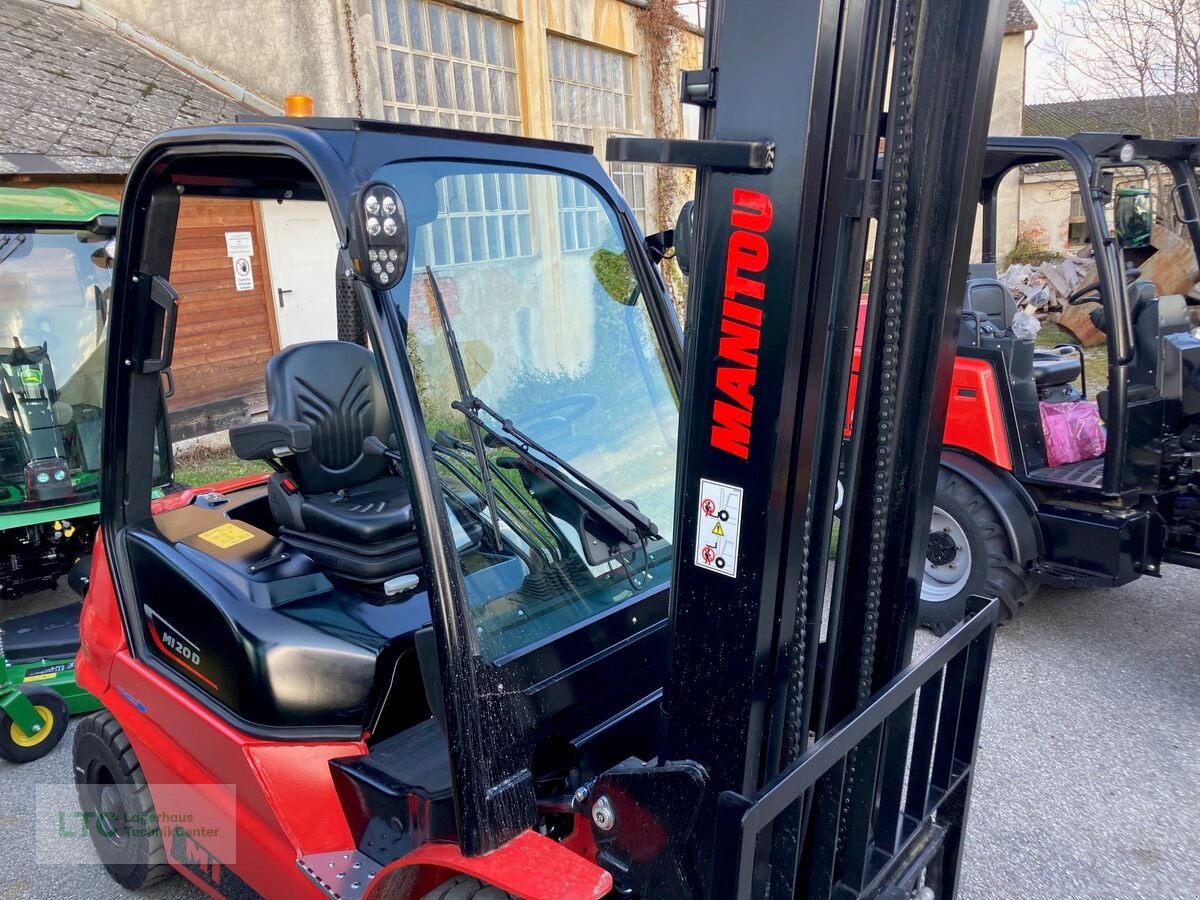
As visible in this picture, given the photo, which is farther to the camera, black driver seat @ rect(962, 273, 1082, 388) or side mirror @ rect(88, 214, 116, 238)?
black driver seat @ rect(962, 273, 1082, 388)

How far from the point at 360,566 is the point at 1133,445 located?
11.9 ft

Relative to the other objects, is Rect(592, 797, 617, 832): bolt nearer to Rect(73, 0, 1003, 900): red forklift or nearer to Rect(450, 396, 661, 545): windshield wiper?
Rect(73, 0, 1003, 900): red forklift

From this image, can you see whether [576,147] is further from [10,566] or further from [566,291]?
[10,566]

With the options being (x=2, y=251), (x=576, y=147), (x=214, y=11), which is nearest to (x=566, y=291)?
(x=576, y=147)

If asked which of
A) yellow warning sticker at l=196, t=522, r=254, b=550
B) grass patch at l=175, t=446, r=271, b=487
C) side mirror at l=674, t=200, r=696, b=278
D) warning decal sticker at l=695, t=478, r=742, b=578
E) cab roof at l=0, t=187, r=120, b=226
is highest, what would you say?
side mirror at l=674, t=200, r=696, b=278

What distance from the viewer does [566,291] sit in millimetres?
2281

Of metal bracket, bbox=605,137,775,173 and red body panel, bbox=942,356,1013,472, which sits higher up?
metal bracket, bbox=605,137,775,173

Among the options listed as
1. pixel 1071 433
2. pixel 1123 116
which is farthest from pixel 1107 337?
pixel 1123 116

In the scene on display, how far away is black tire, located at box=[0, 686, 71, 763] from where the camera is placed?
12.6 feet

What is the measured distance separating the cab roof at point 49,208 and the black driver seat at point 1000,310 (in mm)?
4739

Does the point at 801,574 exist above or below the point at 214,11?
below

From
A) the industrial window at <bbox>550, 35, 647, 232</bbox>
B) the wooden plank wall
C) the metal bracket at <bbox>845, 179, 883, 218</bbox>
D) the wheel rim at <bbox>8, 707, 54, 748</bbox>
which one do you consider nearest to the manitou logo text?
the metal bracket at <bbox>845, 179, 883, 218</bbox>

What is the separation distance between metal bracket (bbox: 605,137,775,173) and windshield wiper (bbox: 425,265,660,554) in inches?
26.3

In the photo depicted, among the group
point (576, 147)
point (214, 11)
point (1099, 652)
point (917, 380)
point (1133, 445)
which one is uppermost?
point (214, 11)
